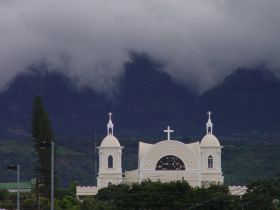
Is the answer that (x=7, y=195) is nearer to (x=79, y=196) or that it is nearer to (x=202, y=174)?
(x=79, y=196)

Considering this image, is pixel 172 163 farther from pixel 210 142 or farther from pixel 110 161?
pixel 110 161

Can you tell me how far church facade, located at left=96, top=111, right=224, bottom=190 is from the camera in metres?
109

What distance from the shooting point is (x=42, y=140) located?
290ft

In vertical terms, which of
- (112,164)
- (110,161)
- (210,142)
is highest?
(210,142)

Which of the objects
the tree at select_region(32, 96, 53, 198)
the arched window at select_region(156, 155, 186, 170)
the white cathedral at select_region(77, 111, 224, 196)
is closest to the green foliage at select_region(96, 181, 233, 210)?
the tree at select_region(32, 96, 53, 198)

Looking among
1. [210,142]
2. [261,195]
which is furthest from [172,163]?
[261,195]

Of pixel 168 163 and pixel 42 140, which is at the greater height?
pixel 168 163

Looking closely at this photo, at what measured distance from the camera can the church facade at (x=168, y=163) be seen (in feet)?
357

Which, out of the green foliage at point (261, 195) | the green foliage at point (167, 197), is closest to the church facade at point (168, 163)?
the green foliage at point (261, 195)

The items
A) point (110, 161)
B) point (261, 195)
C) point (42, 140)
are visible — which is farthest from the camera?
point (110, 161)

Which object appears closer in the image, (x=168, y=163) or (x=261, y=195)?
(x=261, y=195)

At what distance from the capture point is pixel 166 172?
109 metres

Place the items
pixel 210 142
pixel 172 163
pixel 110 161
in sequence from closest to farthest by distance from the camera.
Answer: pixel 172 163, pixel 210 142, pixel 110 161

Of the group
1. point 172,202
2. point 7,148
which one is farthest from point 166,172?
point 7,148
